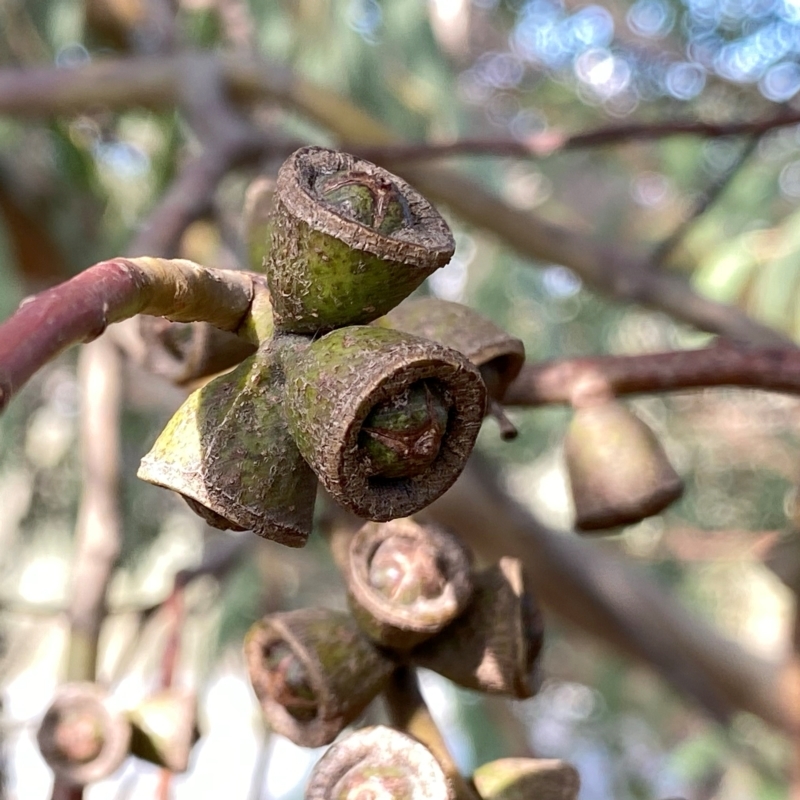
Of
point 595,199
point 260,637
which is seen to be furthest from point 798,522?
point 595,199

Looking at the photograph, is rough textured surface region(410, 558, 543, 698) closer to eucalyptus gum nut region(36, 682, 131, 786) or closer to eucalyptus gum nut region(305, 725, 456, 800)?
eucalyptus gum nut region(305, 725, 456, 800)

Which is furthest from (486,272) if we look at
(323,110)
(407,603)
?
(407,603)

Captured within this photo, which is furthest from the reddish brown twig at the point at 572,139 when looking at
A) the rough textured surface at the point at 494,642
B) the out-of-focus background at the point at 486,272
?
the rough textured surface at the point at 494,642

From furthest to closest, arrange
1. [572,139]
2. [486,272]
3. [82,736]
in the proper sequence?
[486,272]
[572,139]
[82,736]

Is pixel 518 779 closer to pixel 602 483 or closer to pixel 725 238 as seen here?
pixel 602 483

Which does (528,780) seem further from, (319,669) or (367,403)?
(367,403)
